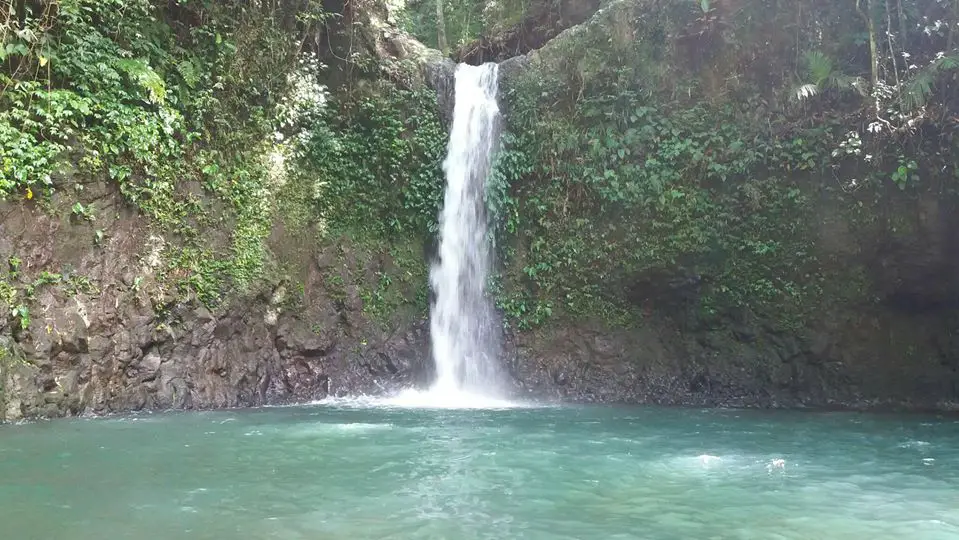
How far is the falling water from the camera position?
41.0 feet

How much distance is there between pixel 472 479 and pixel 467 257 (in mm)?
7231

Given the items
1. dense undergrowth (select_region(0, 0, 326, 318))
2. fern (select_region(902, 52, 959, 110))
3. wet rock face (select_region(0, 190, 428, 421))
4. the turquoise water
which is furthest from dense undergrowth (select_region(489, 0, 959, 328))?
dense undergrowth (select_region(0, 0, 326, 318))

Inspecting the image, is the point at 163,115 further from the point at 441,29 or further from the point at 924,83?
the point at 441,29

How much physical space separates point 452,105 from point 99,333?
708cm

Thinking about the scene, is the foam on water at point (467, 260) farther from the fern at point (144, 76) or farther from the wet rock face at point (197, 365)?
the fern at point (144, 76)

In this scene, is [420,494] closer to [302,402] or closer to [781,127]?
[302,402]

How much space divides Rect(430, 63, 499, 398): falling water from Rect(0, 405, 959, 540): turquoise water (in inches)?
122

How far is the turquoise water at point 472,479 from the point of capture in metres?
4.73

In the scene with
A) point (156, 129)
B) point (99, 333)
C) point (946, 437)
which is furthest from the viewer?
point (156, 129)

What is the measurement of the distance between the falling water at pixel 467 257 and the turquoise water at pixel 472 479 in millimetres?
3093

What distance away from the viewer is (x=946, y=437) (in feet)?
27.3

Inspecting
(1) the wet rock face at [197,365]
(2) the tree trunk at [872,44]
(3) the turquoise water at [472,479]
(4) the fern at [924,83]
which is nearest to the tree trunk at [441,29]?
(1) the wet rock face at [197,365]

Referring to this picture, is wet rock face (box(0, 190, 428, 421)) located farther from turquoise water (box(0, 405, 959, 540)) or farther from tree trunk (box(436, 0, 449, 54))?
tree trunk (box(436, 0, 449, 54))

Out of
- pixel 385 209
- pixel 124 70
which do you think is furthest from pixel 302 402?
pixel 124 70
